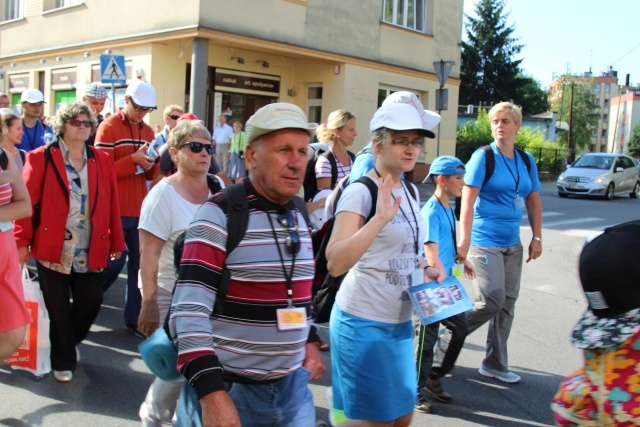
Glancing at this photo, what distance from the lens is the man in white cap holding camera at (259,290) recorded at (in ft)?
7.69

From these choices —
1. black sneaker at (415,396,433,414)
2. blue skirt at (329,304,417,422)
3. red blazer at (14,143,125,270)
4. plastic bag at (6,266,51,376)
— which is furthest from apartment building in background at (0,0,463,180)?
blue skirt at (329,304,417,422)

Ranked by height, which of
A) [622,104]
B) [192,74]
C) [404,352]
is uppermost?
[622,104]

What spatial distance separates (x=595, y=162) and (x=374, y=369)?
25.1 m

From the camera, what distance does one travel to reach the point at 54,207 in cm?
486

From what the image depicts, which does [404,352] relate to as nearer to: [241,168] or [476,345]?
[476,345]

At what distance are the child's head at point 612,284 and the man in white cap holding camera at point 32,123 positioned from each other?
769cm

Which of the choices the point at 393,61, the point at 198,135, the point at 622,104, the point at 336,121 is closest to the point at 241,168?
the point at 393,61

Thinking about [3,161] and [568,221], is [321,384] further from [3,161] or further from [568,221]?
[568,221]

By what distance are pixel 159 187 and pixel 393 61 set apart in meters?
19.8

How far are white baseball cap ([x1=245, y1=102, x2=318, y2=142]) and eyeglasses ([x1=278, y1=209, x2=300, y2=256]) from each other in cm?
31

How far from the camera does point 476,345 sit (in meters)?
6.41

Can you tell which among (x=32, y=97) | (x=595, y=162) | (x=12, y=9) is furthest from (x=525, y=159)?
(x=12, y=9)

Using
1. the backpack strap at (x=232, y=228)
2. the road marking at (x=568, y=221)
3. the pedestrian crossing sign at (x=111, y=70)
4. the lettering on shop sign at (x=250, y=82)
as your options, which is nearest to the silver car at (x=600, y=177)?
the road marking at (x=568, y=221)

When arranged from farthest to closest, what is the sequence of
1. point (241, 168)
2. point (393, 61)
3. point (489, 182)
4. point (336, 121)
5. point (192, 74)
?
point (393, 61)
point (241, 168)
point (192, 74)
point (336, 121)
point (489, 182)
